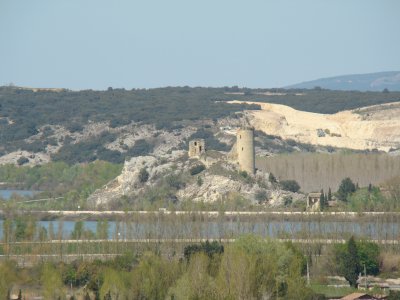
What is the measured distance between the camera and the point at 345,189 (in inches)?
3610

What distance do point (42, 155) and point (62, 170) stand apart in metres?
17.8

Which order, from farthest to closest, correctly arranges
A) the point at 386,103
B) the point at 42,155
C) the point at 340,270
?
1. the point at 386,103
2. the point at 42,155
3. the point at 340,270

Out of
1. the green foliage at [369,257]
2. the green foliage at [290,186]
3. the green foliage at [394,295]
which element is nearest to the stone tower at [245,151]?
the green foliage at [290,186]

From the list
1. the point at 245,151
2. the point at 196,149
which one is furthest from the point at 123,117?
the point at 245,151

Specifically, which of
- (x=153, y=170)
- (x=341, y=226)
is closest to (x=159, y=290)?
(x=341, y=226)

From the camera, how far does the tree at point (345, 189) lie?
298ft

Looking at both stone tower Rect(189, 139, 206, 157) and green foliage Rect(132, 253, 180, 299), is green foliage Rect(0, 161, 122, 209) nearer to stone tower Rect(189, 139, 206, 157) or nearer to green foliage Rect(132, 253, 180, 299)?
stone tower Rect(189, 139, 206, 157)

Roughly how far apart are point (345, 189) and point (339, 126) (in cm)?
5798

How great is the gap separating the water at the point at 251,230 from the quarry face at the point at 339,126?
61.7 m

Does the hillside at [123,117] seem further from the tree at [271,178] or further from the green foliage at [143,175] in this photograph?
the tree at [271,178]

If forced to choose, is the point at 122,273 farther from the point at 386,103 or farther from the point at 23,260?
the point at 386,103

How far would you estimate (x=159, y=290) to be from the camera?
49875mm

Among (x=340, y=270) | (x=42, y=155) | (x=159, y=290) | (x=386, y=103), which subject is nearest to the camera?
(x=159, y=290)

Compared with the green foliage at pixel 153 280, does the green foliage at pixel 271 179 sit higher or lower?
lower
